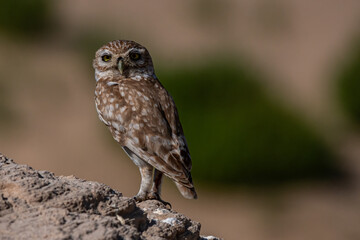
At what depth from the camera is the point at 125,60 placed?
656cm

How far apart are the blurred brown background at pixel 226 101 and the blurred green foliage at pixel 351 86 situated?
0.08ft

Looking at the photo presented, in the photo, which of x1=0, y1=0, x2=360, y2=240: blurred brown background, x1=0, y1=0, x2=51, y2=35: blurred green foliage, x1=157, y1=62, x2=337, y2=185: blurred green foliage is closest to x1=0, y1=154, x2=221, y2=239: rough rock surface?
x1=0, y1=0, x2=360, y2=240: blurred brown background

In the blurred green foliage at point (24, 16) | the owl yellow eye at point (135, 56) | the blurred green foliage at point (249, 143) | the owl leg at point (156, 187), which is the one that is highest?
the owl yellow eye at point (135, 56)

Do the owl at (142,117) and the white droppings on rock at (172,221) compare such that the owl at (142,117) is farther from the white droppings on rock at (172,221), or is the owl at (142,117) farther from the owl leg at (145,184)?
the white droppings on rock at (172,221)

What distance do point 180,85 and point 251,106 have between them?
155 centimetres

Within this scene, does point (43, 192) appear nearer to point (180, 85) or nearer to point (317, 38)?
point (180, 85)

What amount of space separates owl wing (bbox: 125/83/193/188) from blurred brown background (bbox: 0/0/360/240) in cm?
861

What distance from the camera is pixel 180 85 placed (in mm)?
17891

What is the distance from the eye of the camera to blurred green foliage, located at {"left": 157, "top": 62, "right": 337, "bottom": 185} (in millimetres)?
16828

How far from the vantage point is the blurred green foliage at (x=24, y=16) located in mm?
22406

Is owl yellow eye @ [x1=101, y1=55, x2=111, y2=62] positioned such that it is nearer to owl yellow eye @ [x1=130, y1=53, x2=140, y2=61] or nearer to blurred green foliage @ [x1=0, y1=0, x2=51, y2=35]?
owl yellow eye @ [x1=130, y1=53, x2=140, y2=61]

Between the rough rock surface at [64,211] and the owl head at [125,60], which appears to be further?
the owl head at [125,60]

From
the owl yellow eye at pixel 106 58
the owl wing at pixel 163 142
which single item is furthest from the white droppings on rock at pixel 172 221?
the owl yellow eye at pixel 106 58

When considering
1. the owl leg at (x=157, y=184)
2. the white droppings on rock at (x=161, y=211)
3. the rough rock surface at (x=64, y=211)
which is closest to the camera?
the rough rock surface at (x=64, y=211)
